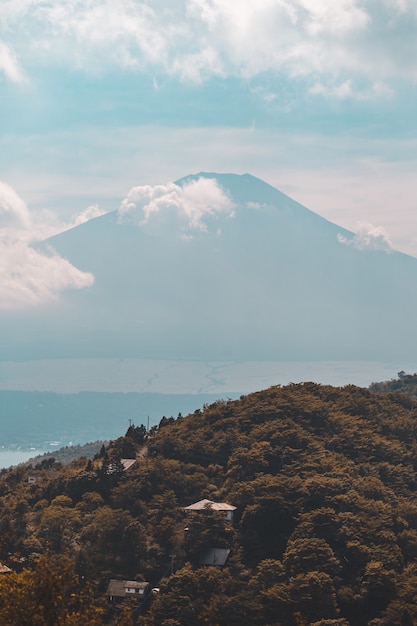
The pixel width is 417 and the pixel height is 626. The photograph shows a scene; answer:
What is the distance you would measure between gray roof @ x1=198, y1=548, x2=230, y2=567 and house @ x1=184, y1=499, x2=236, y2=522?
8.07 feet

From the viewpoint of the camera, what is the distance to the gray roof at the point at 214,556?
183 feet

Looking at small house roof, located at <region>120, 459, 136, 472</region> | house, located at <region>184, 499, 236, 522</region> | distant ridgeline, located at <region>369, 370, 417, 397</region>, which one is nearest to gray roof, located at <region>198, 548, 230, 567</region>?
house, located at <region>184, 499, 236, 522</region>

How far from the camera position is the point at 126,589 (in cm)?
5381

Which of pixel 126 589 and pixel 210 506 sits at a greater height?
pixel 210 506

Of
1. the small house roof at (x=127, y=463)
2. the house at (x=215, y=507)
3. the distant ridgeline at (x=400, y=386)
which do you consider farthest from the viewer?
the distant ridgeline at (x=400, y=386)

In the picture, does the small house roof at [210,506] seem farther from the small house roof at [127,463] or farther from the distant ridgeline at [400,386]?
the distant ridgeline at [400,386]

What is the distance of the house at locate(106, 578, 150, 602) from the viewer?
53469 mm

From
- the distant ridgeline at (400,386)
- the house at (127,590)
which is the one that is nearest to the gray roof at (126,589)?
the house at (127,590)

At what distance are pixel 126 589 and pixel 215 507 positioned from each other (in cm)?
797

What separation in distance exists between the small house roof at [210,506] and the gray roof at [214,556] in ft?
8.48

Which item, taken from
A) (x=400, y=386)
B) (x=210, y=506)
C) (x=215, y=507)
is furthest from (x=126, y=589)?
(x=400, y=386)

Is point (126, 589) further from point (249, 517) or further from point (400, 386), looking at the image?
point (400, 386)

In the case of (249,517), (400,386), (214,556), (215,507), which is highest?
(400,386)

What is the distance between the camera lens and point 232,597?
165 feet
